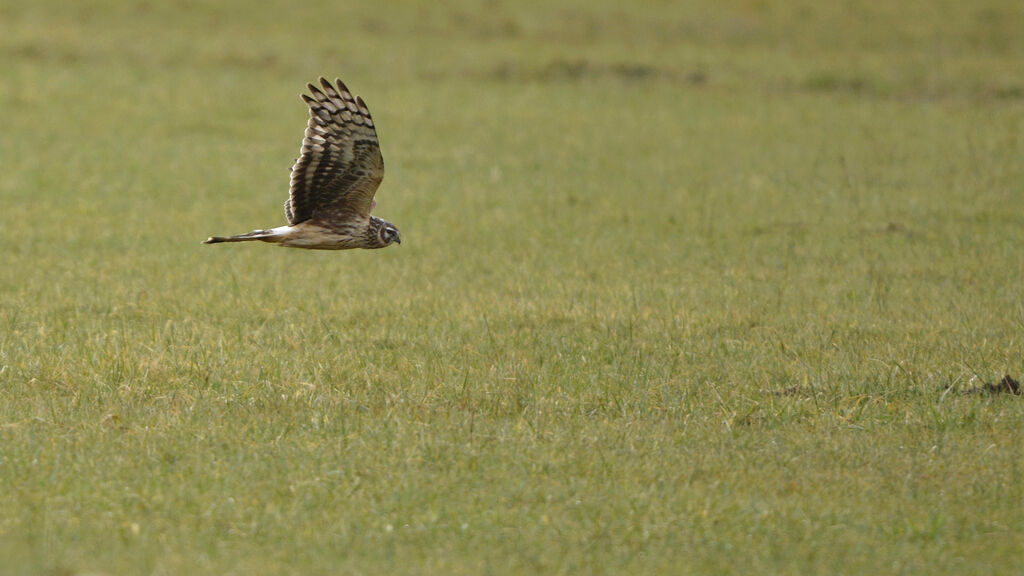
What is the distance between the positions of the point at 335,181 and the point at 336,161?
0.17 meters

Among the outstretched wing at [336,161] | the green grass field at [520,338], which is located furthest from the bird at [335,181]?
the green grass field at [520,338]

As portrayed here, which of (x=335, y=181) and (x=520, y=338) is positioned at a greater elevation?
(x=335, y=181)

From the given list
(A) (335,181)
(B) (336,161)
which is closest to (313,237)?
(A) (335,181)

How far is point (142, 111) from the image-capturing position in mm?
21875

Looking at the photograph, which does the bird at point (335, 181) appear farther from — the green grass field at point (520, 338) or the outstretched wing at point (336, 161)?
the green grass field at point (520, 338)

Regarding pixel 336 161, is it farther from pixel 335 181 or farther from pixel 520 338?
pixel 520 338

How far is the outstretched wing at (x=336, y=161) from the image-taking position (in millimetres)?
8859

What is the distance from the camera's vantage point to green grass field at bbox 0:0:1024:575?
634 centimetres

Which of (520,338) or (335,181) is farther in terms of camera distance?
(520,338)

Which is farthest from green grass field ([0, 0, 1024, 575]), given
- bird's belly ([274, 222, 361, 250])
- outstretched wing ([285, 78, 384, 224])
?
outstretched wing ([285, 78, 384, 224])

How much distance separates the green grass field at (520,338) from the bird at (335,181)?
77 centimetres

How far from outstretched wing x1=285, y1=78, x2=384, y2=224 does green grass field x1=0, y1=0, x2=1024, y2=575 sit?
957 mm

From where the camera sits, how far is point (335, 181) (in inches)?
360

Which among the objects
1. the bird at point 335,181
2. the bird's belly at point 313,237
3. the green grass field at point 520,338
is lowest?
the green grass field at point 520,338
